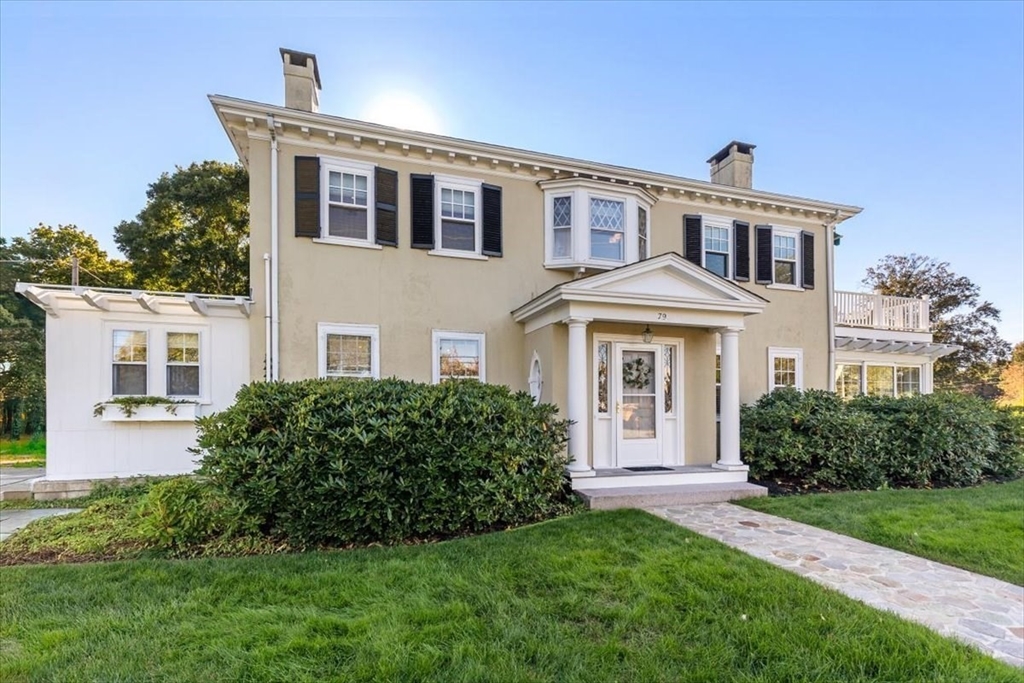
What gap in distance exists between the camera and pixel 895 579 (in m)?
4.04

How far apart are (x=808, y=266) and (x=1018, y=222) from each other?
1251 cm

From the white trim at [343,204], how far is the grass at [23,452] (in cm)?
1032

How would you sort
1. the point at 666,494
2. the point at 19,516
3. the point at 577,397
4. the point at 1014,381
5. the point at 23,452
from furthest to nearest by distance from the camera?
1. the point at 1014,381
2. the point at 23,452
3. the point at 577,397
4. the point at 666,494
5. the point at 19,516

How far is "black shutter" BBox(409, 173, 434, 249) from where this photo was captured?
797 centimetres

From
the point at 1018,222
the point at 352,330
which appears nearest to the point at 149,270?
the point at 352,330

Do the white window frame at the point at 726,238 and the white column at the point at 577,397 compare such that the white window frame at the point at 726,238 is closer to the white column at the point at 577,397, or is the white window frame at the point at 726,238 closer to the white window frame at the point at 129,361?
the white column at the point at 577,397

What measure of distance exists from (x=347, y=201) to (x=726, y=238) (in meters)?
7.89

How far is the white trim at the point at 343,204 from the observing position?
7559mm

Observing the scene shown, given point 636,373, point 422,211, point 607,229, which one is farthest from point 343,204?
point 636,373

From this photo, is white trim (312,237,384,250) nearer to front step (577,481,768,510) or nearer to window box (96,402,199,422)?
window box (96,402,199,422)

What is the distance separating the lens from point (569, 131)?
12.1 metres

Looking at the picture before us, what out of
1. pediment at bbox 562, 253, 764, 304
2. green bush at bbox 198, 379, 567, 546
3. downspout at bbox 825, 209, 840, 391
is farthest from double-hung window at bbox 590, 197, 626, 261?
downspout at bbox 825, 209, 840, 391

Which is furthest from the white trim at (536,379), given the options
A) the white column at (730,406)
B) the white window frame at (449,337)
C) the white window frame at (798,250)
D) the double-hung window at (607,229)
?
the white window frame at (798,250)

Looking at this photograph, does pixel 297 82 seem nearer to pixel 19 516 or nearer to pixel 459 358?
pixel 459 358
